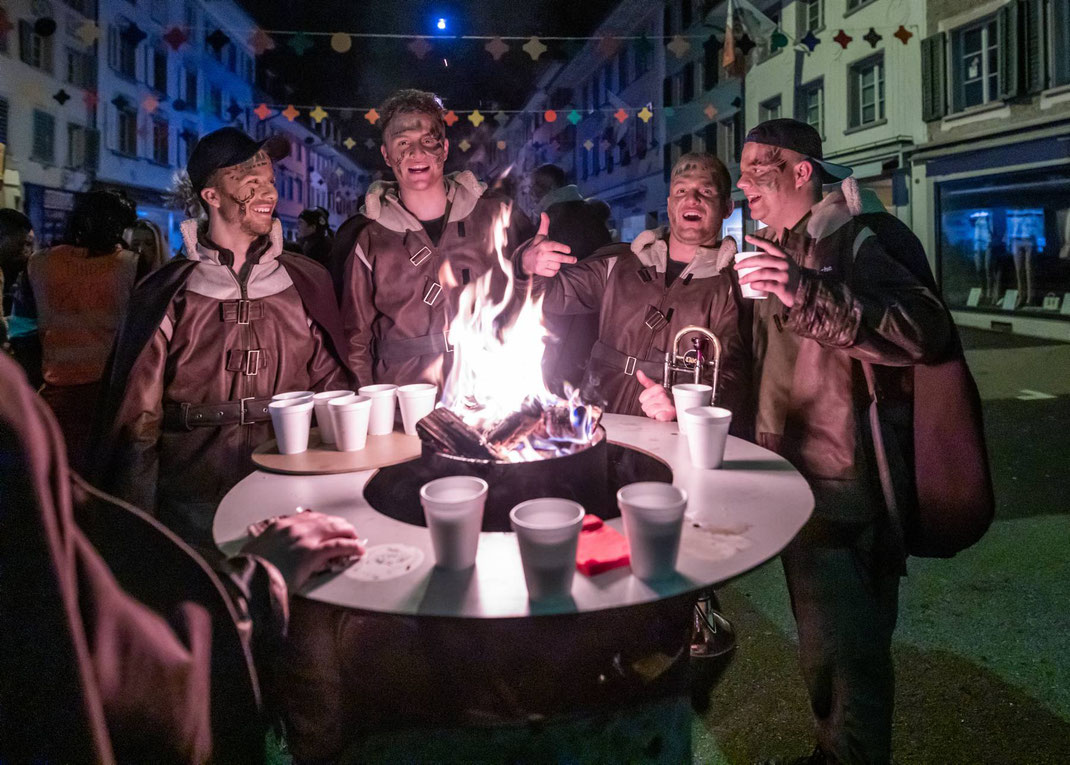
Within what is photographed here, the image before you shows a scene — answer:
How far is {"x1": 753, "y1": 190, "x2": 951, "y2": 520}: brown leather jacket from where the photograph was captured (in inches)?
94.1

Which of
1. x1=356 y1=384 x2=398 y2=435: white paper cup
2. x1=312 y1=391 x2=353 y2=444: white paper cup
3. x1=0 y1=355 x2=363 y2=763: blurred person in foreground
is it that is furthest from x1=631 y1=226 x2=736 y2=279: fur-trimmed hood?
x1=0 y1=355 x2=363 y2=763: blurred person in foreground

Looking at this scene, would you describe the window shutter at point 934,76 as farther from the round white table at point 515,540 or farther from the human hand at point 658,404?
the round white table at point 515,540

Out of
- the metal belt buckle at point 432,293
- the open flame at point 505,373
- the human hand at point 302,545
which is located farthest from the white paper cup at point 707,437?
the metal belt buckle at point 432,293

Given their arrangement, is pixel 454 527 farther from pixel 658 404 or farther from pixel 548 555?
pixel 658 404

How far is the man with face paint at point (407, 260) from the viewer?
13.5 ft

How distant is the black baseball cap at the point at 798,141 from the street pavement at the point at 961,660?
255 cm

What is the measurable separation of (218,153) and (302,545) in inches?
97.3

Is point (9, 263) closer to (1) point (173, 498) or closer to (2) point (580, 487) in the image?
(1) point (173, 498)

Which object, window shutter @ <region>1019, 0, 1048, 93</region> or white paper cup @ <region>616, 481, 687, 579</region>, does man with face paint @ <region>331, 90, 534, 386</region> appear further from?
window shutter @ <region>1019, 0, 1048, 93</region>

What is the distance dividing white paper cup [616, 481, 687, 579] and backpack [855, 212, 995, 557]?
136 centimetres

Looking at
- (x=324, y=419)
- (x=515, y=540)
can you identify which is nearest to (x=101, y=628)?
(x=515, y=540)

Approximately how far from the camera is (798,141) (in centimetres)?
305

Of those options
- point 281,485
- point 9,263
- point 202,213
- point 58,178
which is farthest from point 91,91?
point 281,485

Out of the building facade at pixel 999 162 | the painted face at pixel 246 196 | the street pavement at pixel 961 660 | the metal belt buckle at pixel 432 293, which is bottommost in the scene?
Result: the street pavement at pixel 961 660
